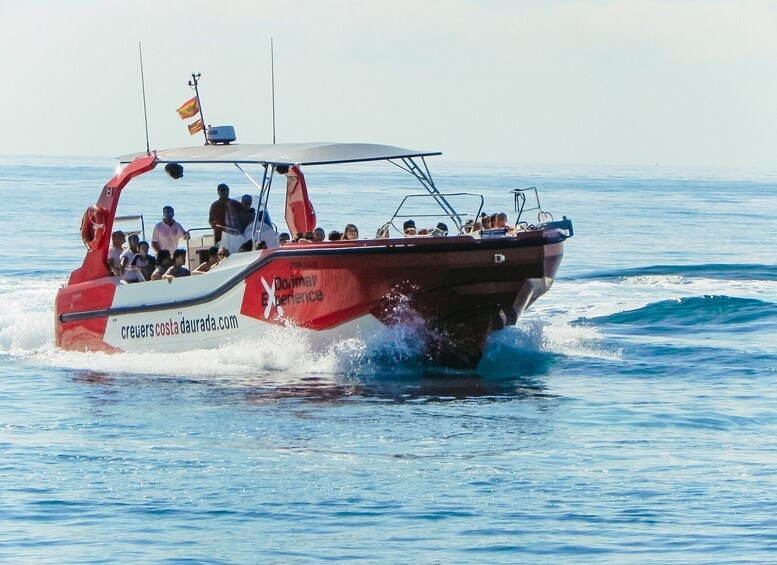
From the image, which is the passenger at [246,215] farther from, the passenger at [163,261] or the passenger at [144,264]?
the passenger at [144,264]

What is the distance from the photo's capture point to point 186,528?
30.6 ft

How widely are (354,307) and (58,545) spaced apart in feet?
19.4

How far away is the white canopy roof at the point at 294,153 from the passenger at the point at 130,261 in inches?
50.3

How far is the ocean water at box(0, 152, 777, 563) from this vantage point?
9055 mm

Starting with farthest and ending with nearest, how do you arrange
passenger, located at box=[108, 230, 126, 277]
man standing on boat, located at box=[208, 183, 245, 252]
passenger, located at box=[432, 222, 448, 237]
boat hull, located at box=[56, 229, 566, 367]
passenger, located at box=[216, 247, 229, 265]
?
passenger, located at box=[108, 230, 126, 277]
man standing on boat, located at box=[208, 183, 245, 252]
passenger, located at box=[216, 247, 229, 265]
passenger, located at box=[432, 222, 448, 237]
boat hull, located at box=[56, 229, 566, 367]

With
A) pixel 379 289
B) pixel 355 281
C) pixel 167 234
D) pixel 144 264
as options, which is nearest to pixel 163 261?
pixel 144 264

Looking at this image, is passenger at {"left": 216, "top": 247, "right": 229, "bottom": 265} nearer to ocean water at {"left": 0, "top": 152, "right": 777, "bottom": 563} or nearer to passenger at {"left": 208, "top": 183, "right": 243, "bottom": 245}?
passenger at {"left": 208, "top": 183, "right": 243, "bottom": 245}

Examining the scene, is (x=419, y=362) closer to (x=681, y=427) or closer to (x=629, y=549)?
(x=681, y=427)

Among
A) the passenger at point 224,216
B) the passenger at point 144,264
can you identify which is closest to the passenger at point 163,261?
the passenger at point 144,264

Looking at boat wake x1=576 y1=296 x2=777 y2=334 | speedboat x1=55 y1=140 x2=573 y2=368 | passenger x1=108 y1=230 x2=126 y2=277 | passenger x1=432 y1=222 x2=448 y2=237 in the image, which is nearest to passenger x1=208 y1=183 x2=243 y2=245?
speedboat x1=55 y1=140 x2=573 y2=368

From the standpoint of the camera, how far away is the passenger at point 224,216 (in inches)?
634

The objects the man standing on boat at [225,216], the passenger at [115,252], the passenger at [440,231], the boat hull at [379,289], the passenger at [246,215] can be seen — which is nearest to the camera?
the boat hull at [379,289]

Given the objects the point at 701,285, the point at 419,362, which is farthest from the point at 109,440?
the point at 701,285

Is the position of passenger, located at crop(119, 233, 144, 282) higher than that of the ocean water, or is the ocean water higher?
passenger, located at crop(119, 233, 144, 282)
